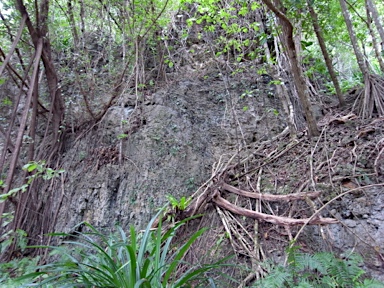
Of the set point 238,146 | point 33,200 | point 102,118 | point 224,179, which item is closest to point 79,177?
point 33,200

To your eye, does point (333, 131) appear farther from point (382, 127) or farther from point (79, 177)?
point (79, 177)

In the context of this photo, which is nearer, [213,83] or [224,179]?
[224,179]

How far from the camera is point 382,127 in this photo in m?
2.63

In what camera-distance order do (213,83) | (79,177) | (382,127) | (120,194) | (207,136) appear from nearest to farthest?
1. (382,127)
2. (120,194)
3. (79,177)
4. (207,136)
5. (213,83)

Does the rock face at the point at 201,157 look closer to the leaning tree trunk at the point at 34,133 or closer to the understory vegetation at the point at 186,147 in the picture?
the understory vegetation at the point at 186,147

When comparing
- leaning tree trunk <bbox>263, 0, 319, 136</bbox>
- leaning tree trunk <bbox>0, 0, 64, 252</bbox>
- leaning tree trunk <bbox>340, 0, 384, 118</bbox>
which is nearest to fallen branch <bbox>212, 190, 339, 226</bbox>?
leaning tree trunk <bbox>263, 0, 319, 136</bbox>

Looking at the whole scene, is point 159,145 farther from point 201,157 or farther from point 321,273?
point 321,273

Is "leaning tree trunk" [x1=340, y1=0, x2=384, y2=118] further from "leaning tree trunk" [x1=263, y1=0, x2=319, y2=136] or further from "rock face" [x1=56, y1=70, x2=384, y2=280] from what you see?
"leaning tree trunk" [x1=263, y1=0, x2=319, y2=136]

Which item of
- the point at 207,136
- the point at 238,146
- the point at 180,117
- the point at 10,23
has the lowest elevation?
the point at 238,146

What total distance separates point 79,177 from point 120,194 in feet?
2.20

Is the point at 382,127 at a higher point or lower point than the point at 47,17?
lower

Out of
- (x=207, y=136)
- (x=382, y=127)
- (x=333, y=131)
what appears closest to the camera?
(x=382, y=127)

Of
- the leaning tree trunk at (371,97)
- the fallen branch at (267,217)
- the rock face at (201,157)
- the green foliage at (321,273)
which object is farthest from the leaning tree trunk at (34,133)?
the leaning tree trunk at (371,97)

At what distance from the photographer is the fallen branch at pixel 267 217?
208cm
